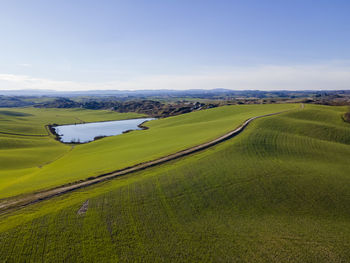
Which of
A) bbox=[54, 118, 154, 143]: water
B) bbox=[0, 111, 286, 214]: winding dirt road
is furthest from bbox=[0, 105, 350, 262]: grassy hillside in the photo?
bbox=[54, 118, 154, 143]: water

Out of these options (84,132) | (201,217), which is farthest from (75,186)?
(84,132)

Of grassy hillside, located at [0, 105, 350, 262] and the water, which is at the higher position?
grassy hillside, located at [0, 105, 350, 262]

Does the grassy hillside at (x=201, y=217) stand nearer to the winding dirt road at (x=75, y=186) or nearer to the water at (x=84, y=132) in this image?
the winding dirt road at (x=75, y=186)

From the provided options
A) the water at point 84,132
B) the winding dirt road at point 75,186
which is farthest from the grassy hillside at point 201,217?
the water at point 84,132

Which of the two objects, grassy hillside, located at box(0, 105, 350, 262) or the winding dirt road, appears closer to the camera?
grassy hillside, located at box(0, 105, 350, 262)

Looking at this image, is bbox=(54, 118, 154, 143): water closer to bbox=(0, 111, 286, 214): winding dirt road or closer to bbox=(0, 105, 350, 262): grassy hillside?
bbox=(0, 111, 286, 214): winding dirt road

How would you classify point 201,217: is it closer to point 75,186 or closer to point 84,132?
point 75,186

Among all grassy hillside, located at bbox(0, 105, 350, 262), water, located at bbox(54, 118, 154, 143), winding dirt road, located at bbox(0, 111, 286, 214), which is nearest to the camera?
grassy hillside, located at bbox(0, 105, 350, 262)

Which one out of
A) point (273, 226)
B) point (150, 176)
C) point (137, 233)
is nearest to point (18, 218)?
point (137, 233)
